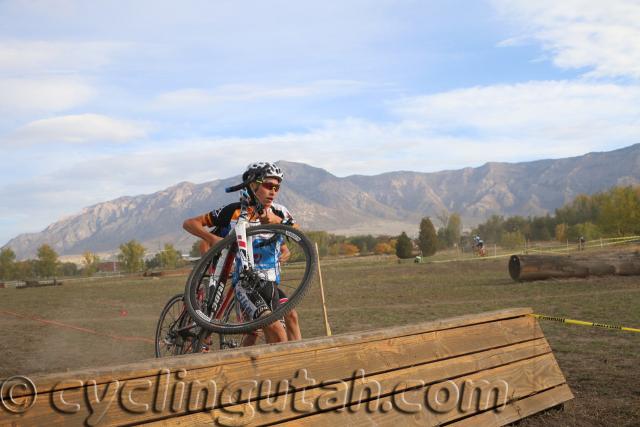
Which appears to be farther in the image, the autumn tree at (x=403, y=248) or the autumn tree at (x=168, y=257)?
the autumn tree at (x=168, y=257)

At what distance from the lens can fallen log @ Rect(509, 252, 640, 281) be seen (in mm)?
23719

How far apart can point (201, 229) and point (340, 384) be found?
2357 mm

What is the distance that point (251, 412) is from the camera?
405cm

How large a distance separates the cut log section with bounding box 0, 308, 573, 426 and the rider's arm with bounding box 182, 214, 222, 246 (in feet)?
6.61

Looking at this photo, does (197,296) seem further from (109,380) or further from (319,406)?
(109,380)

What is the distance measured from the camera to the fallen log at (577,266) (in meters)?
23.7

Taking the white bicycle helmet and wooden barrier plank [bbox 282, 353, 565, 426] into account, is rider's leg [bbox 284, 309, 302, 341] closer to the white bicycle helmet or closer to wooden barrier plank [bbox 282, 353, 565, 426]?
the white bicycle helmet

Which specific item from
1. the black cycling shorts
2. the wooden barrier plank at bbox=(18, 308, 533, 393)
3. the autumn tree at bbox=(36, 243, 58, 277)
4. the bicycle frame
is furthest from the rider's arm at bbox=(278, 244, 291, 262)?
the autumn tree at bbox=(36, 243, 58, 277)

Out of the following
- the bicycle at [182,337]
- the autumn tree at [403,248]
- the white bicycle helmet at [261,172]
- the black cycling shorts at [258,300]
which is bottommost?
the autumn tree at [403,248]

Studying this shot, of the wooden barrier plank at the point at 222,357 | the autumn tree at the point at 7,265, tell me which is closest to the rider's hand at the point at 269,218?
the wooden barrier plank at the point at 222,357

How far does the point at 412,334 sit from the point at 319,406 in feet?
3.96

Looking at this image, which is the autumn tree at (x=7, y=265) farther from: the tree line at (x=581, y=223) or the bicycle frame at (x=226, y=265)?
the bicycle frame at (x=226, y=265)

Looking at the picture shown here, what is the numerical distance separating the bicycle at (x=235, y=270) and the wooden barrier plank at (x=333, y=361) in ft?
3.01

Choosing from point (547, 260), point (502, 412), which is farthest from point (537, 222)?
point (502, 412)
